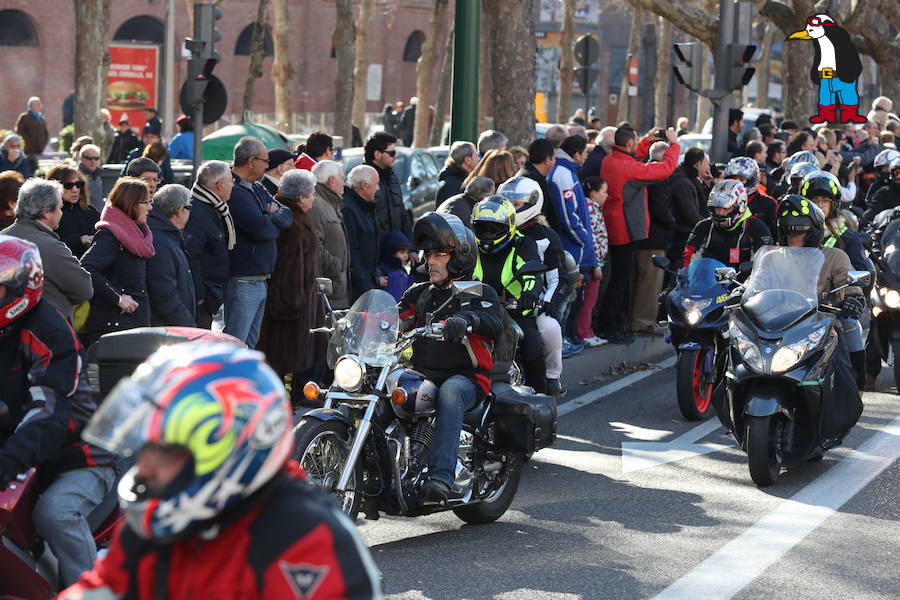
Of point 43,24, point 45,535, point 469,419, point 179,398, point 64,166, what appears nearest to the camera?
point 179,398

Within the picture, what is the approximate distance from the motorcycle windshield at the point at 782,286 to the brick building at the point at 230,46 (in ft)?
118

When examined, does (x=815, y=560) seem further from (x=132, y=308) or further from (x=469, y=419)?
(x=132, y=308)

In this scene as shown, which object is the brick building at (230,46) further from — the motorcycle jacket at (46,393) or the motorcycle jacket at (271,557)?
the motorcycle jacket at (271,557)

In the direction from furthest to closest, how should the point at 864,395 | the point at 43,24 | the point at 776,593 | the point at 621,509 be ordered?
1. the point at 43,24
2. the point at 864,395
3. the point at 621,509
4. the point at 776,593

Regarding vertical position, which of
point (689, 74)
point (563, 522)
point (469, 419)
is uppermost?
point (689, 74)

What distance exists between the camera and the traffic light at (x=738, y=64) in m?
17.2

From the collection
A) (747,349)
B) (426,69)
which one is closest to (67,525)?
(747,349)

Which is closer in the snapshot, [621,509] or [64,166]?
[621,509]

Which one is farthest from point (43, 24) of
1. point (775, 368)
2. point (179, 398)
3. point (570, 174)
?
point (179, 398)

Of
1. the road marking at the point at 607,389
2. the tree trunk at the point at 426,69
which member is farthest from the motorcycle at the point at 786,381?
the tree trunk at the point at 426,69

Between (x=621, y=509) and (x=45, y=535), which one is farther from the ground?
(x=45, y=535)

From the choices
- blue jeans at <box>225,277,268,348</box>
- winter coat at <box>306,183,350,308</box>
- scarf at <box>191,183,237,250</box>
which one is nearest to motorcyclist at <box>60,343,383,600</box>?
scarf at <box>191,183,237,250</box>

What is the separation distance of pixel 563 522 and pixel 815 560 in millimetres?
1318

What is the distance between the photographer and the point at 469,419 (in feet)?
24.2
